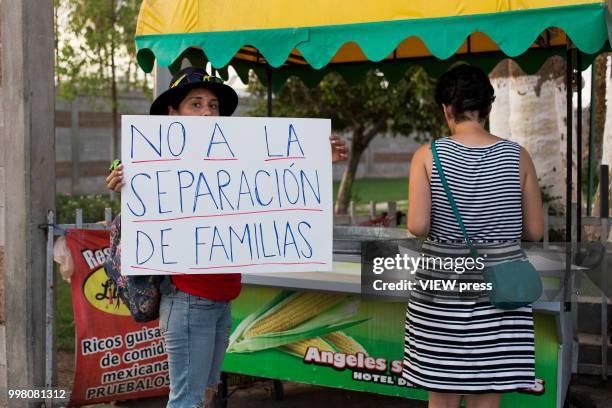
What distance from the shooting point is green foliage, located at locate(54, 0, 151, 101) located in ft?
66.2

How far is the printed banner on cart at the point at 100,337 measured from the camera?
5.53 meters

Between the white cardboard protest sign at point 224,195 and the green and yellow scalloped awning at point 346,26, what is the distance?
114cm

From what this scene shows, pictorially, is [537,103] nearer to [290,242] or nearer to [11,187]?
[11,187]

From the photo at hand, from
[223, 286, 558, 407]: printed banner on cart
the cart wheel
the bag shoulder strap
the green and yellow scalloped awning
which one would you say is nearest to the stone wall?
the cart wheel

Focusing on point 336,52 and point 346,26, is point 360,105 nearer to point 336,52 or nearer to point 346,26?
point 336,52

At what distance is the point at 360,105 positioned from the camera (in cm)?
1706

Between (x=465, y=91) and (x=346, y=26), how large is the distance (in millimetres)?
1229

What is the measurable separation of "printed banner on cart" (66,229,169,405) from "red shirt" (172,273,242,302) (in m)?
2.37

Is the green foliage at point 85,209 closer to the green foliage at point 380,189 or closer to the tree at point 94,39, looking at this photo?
the tree at point 94,39

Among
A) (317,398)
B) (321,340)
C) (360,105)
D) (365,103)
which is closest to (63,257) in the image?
(321,340)

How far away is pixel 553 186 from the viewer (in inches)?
373

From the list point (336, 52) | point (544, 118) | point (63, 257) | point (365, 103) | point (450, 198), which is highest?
point (365, 103)

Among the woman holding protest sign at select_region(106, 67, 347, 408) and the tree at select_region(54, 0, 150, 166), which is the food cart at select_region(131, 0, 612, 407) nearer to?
the woman holding protest sign at select_region(106, 67, 347, 408)

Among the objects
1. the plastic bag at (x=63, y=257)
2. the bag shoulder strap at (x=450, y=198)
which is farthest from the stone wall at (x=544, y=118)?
the bag shoulder strap at (x=450, y=198)
